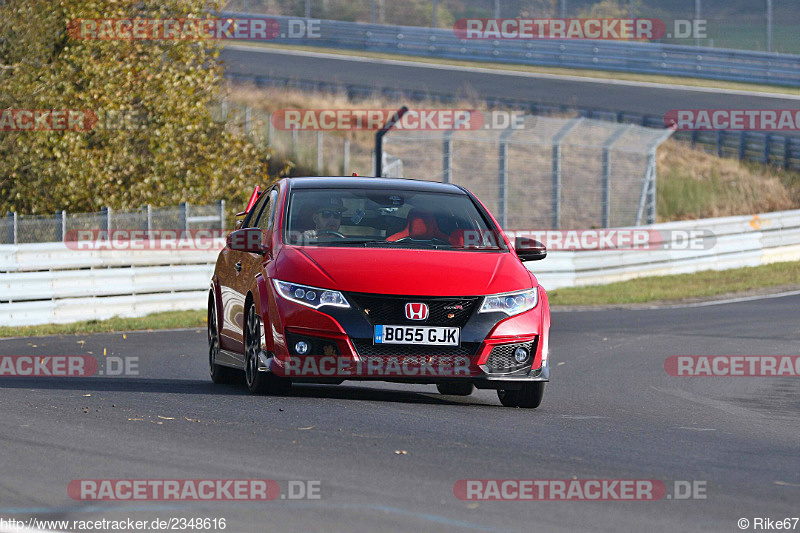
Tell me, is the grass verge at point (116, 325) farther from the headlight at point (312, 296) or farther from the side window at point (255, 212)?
the headlight at point (312, 296)

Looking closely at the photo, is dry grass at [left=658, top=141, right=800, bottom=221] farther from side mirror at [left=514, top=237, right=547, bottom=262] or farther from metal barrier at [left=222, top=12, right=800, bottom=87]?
side mirror at [left=514, top=237, right=547, bottom=262]

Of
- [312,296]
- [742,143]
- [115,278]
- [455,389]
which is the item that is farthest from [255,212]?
[742,143]

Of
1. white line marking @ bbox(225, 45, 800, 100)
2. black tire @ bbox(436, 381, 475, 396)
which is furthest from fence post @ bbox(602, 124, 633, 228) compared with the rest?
black tire @ bbox(436, 381, 475, 396)

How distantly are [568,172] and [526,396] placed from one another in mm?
20808

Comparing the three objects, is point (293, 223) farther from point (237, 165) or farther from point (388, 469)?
point (237, 165)

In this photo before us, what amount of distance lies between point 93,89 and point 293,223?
1695 cm

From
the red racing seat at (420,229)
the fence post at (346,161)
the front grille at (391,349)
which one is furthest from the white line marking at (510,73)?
the front grille at (391,349)

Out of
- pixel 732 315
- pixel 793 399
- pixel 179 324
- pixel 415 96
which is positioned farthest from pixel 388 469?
pixel 415 96

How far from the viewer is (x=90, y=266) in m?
19.5

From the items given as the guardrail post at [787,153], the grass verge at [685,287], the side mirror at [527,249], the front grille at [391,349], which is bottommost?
the grass verge at [685,287]

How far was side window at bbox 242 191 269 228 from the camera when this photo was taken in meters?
10.7

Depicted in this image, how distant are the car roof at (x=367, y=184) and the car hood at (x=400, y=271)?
0.94 meters

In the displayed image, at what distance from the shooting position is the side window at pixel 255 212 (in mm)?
10695

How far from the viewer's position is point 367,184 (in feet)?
32.8
